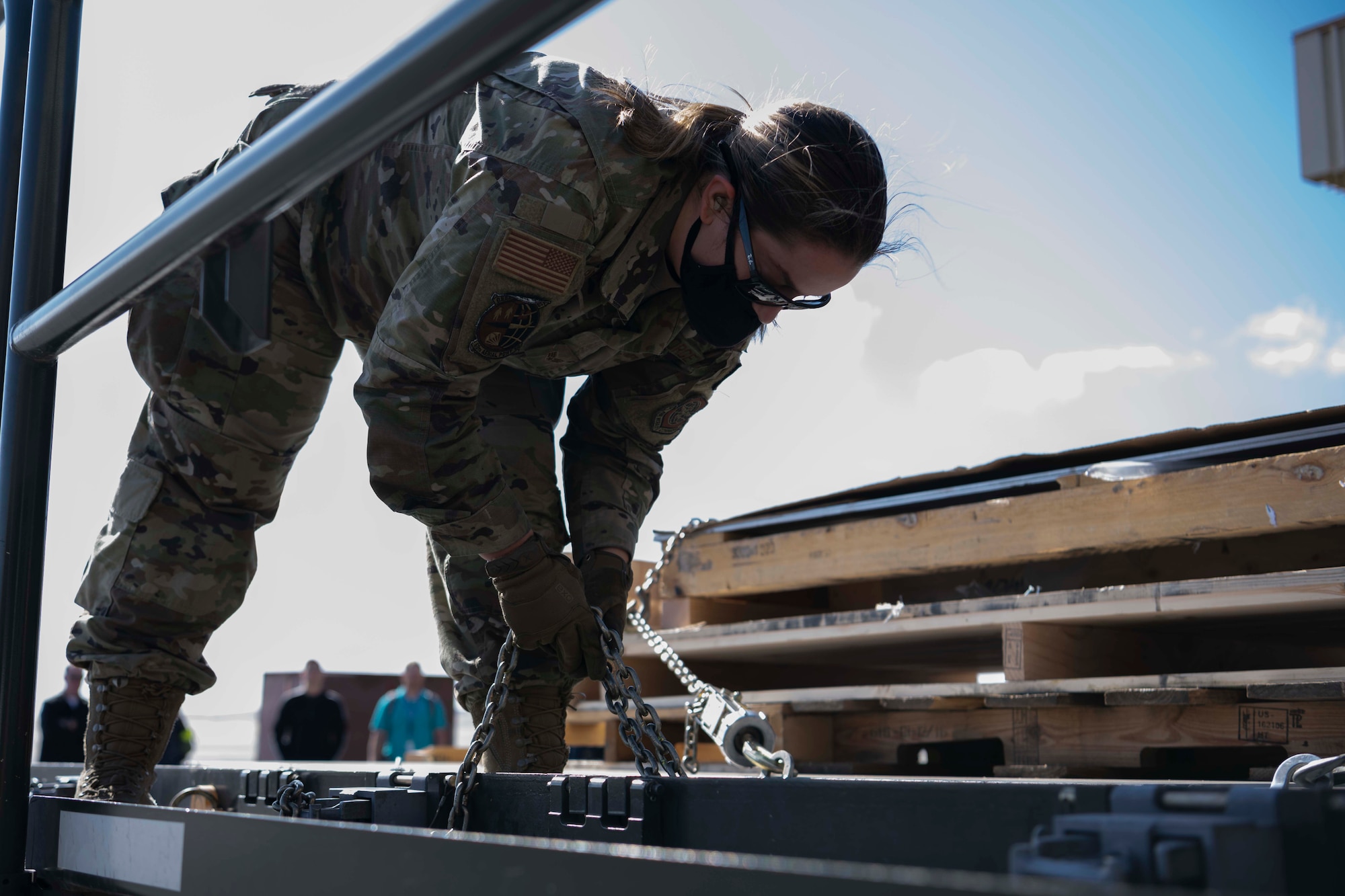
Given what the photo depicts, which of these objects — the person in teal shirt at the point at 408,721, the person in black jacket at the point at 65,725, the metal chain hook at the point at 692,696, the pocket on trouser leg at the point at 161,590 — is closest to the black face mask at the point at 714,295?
the metal chain hook at the point at 692,696

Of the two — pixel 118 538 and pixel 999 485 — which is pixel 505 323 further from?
pixel 999 485

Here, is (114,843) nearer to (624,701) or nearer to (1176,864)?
(624,701)

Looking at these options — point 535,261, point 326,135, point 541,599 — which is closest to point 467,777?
point 541,599

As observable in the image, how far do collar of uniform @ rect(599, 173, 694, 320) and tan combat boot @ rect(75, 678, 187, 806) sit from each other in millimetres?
1193

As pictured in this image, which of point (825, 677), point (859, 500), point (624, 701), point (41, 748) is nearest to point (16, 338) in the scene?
point (624, 701)

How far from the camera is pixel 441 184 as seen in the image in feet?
6.30

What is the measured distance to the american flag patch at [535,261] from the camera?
168 centimetres

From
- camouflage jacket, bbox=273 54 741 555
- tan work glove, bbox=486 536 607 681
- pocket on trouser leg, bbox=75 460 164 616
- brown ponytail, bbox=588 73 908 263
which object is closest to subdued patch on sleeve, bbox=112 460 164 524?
pocket on trouser leg, bbox=75 460 164 616

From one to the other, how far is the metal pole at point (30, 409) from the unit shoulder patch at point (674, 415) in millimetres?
1155

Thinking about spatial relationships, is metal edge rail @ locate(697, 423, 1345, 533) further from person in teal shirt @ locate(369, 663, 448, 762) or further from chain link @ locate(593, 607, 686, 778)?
person in teal shirt @ locate(369, 663, 448, 762)

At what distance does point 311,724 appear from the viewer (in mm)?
7473

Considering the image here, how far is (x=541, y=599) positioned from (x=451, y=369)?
453 millimetres

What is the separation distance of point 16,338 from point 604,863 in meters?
1.26

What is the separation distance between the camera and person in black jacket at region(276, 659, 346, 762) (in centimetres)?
744
